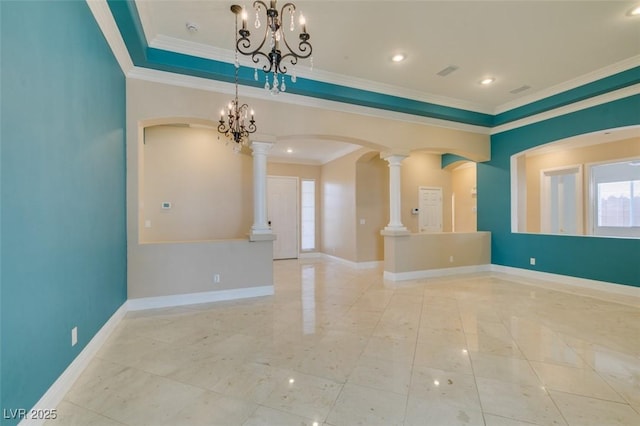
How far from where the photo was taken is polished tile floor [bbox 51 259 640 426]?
5.93 ft

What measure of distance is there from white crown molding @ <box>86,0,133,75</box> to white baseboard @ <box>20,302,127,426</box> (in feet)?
9.50

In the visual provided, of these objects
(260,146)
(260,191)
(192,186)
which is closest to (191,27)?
(260,146)

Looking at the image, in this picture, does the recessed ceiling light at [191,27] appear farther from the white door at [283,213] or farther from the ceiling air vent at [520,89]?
the ceiling air vent at [520,89]

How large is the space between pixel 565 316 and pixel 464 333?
5.16 ft

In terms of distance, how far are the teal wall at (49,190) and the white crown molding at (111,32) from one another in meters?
0.09

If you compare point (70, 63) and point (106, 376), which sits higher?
point (70, 63)

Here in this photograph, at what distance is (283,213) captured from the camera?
8.41 m

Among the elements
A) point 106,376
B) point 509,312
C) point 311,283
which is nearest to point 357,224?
point 311,283

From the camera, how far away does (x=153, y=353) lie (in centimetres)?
261

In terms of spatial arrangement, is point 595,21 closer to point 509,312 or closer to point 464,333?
point 509,312

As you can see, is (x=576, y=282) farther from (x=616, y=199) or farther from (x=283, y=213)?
(x=283, y=213)

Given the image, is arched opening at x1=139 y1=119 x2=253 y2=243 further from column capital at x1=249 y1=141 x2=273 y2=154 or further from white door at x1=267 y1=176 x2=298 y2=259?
white door at x1=267 y1=176 x2=298 y2=259

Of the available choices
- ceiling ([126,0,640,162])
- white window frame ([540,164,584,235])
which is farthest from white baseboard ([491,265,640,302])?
ceiling ([126,0,640,162])

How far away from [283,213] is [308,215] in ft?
2.73
